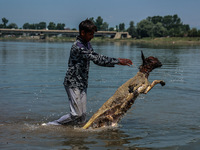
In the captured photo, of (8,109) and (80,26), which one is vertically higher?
(80,26)

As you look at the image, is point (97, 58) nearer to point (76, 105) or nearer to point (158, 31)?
point (76, 105)

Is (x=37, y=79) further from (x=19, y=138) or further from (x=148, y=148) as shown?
(x=148, y=148)

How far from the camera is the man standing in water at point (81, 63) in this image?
6.54m

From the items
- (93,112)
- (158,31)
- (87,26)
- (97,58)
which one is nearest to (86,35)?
(87,26)

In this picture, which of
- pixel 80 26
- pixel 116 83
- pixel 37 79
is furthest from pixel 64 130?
pixel 37 79

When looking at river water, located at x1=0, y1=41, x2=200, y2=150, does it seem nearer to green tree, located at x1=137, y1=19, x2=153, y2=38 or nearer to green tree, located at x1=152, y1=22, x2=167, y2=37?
green tree, located at x1=152, y1=22, x2=167, y2=37

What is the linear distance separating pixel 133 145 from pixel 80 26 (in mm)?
2685

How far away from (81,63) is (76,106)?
3.07 feet

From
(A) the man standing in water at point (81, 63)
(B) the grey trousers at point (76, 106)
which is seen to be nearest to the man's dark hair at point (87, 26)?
(A) the man standing in water at point (81, 63)

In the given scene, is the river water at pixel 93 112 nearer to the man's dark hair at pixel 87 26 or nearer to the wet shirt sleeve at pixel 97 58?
the wet shirt sleeve at pixel 97 58

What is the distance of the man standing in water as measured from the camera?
6535 mm

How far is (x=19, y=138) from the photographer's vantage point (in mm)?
6832

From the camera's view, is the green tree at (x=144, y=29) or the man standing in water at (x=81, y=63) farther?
the green tree at (x=144, y=29)

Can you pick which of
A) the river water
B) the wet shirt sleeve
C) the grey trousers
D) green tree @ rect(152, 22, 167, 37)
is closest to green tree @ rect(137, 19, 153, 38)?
green tree @ rect(152, 22, 167, 37)
